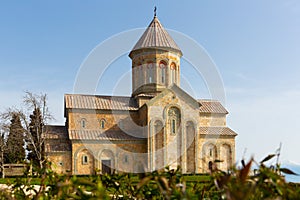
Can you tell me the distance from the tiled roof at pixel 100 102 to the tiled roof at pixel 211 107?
6.19 metres

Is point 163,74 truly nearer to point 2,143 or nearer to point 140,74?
point 140,74

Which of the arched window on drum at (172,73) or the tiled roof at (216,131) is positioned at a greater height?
the arched window on drum at (172,73)

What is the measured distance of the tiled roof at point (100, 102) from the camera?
28.7m

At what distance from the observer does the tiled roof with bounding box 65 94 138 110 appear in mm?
28734

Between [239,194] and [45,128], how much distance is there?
93.0 ft

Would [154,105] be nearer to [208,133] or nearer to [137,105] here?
[137,105]

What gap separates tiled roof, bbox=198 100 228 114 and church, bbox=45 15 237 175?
0.56ft

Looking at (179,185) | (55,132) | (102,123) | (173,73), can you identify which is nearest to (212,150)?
(173,73)

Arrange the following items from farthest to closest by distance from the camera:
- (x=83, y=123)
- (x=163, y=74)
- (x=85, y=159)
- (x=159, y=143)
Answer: (x=163, y=74)
(x=83, y=123)
(x=159, y=143)
(x=85, y=159)

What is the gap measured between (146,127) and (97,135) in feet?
12.6

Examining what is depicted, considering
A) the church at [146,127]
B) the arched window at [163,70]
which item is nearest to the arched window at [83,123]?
the church at [146,127]

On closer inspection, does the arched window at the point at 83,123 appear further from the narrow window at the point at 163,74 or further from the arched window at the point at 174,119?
the narrow window at the point at 163,74

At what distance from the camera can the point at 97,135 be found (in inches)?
1085

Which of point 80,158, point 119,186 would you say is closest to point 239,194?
point 119,186
